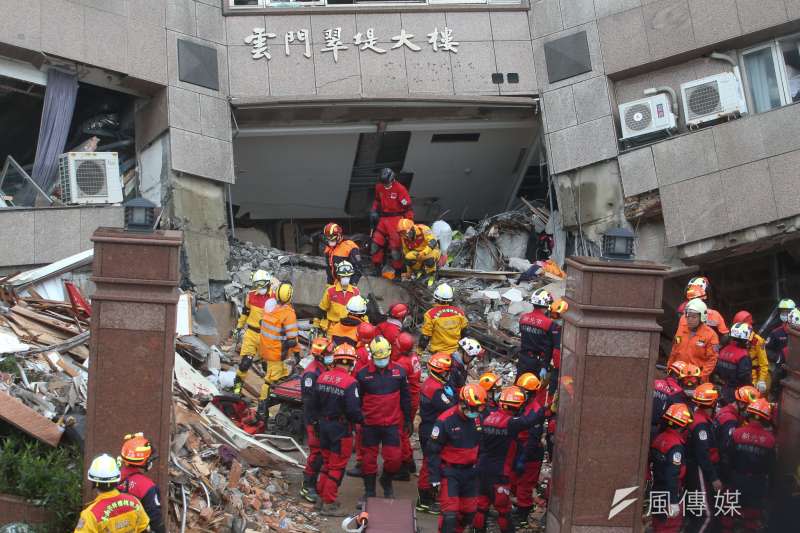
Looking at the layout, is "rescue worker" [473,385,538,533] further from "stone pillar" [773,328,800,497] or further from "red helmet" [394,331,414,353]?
"stone pillar" [773,328,800,497]

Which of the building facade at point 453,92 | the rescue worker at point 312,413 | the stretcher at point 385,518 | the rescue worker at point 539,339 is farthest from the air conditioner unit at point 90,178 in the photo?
the stretcher at point 385,518

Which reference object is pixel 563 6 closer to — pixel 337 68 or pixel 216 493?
pixel 337 68

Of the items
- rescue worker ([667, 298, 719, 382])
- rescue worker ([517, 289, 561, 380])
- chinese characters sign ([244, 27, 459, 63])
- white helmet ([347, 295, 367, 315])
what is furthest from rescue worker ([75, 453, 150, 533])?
chinese characters sign ([244, 27, 459, 63])

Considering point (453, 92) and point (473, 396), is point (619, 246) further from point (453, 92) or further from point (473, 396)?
point (453, 92)

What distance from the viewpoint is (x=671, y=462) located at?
10.5 meters

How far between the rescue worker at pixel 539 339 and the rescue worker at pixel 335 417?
2.50 metres

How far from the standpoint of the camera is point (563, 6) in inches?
722

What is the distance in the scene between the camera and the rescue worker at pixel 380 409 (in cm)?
1134

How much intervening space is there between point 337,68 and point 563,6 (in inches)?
154

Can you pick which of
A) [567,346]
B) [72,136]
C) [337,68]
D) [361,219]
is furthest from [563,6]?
[567,346]

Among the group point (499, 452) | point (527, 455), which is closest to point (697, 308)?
point (527, 455)

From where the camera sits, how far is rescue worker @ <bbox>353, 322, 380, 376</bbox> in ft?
39.6

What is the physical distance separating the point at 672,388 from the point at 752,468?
1124 millimetres

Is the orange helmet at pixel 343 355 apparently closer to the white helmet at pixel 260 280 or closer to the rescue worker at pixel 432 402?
the rescue worker at pixel 432 402
